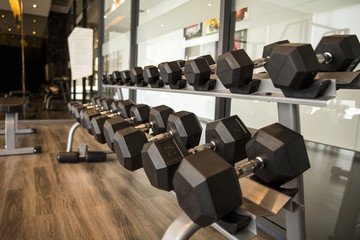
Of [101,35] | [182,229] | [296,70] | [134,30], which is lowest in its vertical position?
[182,229]

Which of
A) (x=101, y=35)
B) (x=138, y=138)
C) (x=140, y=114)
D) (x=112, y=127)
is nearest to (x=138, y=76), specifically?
(x=140, y=114)

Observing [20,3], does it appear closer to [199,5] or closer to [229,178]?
[199,5]

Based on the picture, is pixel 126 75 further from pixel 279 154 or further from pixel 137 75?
pixel 279 154

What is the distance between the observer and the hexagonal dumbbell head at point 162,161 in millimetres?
674

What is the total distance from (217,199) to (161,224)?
3.46 ft

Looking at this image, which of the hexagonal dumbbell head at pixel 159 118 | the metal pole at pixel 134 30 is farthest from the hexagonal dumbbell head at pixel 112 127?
the metal pole at pixel 134 30

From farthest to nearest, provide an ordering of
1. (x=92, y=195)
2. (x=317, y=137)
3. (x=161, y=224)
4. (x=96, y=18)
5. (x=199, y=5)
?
(x=96, y=18)
(x=199, y=5)
(x=92, y=195)
(x=161, y=224)
(x=317, y=137)

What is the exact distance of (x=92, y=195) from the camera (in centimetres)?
183

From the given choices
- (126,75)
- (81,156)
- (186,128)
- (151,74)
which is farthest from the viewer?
(81,156)

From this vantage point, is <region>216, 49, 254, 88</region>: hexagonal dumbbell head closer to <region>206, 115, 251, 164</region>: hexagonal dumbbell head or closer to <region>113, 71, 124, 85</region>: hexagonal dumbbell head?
<region>206, 115, 251, 164</region>: hexagonal dumbbell head

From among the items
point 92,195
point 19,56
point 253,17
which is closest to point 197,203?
point 253,17

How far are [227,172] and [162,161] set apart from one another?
18cm

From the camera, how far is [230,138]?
856 millimetres

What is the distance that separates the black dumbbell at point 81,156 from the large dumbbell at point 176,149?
1870 mm
